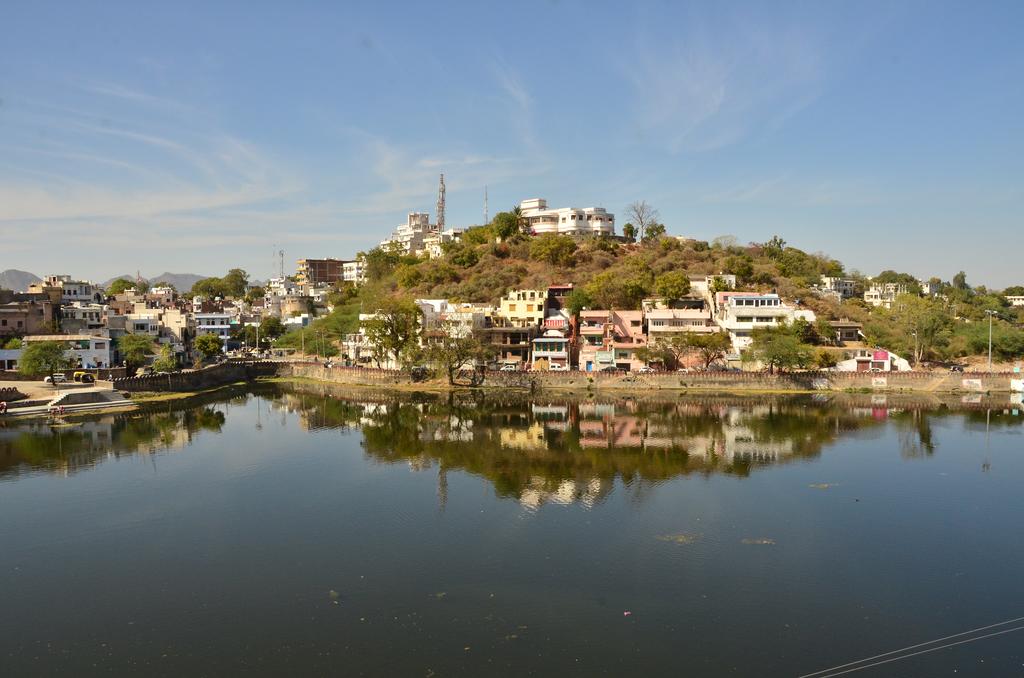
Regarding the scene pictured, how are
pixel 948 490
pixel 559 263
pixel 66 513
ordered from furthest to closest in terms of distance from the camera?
1. pixel 559 263
2. pixel 948 490
3. pixel 66 513

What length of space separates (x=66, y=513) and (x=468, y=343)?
30761 millimetres

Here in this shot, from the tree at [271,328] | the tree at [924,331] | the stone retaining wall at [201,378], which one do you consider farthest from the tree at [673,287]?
the tree at [271,328]

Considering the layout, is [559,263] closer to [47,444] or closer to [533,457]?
[533,457]

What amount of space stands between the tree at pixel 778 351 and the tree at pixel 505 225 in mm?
38980

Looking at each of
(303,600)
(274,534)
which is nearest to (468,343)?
(274,534)

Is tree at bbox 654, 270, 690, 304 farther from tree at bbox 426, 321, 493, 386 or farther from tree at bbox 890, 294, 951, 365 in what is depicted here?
tree at bbox 426, 321, 493, 386

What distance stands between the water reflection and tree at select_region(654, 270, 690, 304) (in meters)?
15.8

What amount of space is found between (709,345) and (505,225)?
3911 centimetres

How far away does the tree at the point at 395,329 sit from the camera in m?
52.2

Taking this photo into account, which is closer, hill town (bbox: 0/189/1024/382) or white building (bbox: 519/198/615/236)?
hill town (bbox: 0/189/1024/382)

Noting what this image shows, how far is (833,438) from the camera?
3303 cm

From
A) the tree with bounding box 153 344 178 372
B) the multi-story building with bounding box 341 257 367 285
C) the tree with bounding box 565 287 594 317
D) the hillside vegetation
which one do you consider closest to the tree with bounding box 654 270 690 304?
the hillside vegetation

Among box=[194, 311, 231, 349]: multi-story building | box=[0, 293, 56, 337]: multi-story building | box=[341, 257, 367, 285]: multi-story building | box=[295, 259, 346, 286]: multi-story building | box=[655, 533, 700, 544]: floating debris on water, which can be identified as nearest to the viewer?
box=[655, 533, 700, 544]: floating debris on water

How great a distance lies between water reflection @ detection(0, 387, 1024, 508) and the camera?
27234 millimetres
